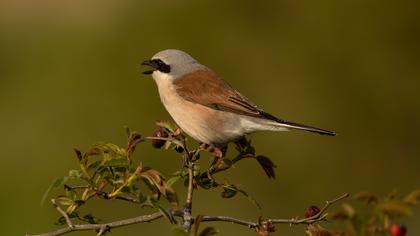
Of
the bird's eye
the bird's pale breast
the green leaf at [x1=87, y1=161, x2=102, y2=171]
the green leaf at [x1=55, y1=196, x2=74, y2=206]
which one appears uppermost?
the green leaf at [x1=87, y1=161, x2=102, y2=171]

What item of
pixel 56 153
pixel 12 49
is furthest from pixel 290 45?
pixel 12 49

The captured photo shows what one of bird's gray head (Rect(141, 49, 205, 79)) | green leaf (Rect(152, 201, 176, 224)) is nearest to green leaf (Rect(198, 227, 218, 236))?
green leaf (Rect(152, 201, 176, 224))

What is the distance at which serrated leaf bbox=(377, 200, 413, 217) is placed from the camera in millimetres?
1618

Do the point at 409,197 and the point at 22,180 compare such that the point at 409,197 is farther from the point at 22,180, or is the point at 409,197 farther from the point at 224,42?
the point at 224,42

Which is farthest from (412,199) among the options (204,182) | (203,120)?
(203,120)

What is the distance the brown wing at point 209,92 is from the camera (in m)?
4.17

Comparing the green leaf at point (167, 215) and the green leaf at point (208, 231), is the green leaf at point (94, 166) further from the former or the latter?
the green leaf at point (208, 231)

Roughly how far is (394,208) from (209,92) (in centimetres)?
268

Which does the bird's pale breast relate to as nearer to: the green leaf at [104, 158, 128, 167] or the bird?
the bird

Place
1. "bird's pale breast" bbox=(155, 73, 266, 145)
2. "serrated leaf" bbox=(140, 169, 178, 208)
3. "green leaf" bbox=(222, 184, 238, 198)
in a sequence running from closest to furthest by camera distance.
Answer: "serrated leaf" bbox=(140, 169, 178, 208)
"green leaf" bbox=(222, 184, 238, 198)
"bird's pale breast" bbox=(155, 73, 266, 145)

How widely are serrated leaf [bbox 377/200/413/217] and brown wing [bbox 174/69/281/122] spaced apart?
2.49 metres

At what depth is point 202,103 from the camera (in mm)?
4223

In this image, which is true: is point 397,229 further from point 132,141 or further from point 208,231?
point 132,141

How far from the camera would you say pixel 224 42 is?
8703 millimetres
